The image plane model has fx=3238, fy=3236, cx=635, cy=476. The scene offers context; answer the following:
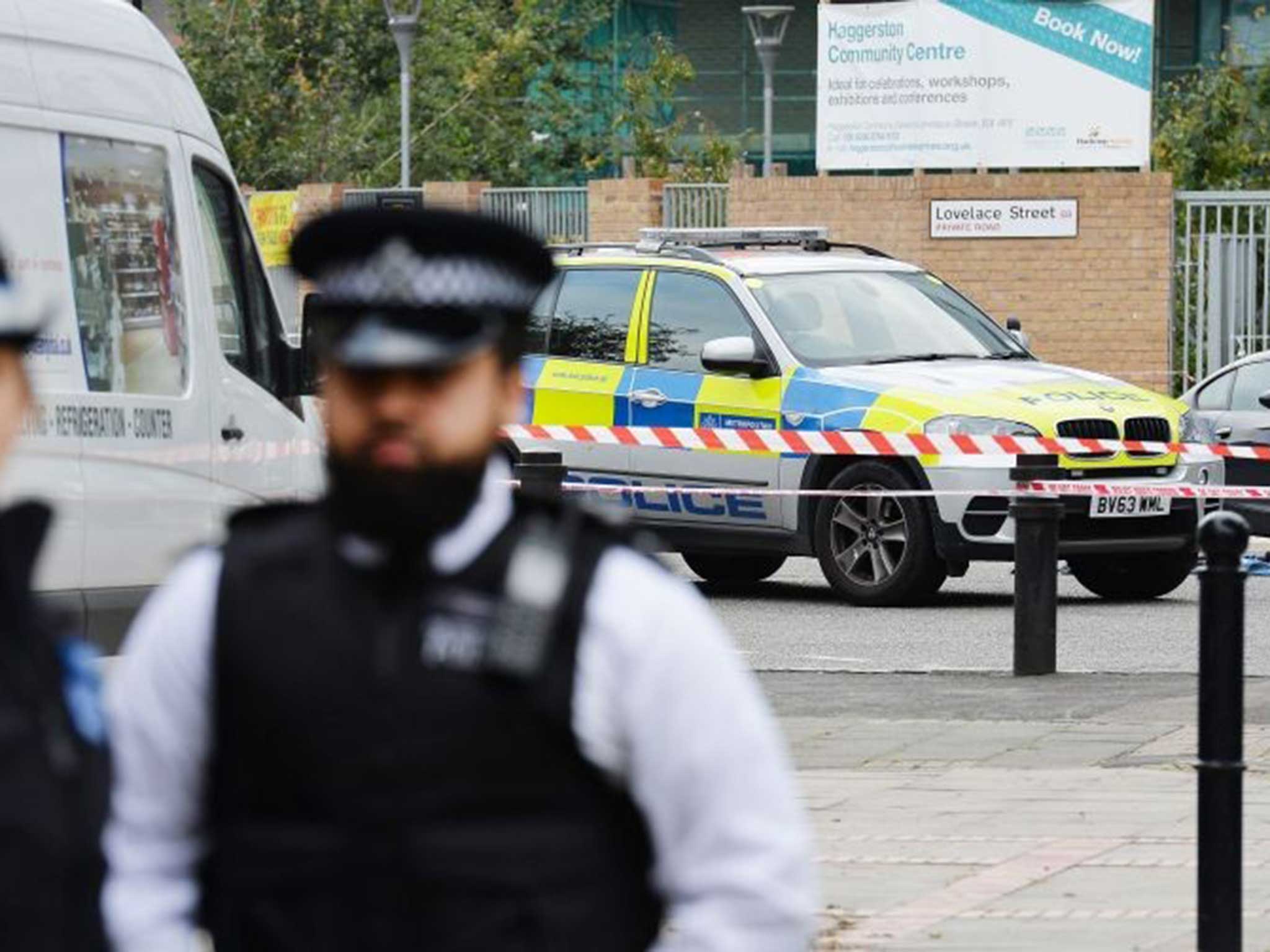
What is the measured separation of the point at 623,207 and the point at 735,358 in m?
15.4

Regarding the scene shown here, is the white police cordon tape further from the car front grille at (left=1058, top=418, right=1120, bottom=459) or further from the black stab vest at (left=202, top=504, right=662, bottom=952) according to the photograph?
the black stab vest at (left=202, top=504, right=662, bottom=952)

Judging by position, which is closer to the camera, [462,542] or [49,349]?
[462,542]

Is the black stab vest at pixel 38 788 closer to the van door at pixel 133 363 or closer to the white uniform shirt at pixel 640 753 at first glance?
the white uniform shirt at pixel 640 753

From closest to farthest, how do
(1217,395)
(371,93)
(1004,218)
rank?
(1217,395) < (1004,218) < (371,93)

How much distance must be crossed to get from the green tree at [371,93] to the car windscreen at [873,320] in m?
23.4

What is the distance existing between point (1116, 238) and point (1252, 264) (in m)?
1.41

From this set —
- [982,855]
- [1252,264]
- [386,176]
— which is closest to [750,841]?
[982,855]

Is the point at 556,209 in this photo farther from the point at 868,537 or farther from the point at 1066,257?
the point at 868,537

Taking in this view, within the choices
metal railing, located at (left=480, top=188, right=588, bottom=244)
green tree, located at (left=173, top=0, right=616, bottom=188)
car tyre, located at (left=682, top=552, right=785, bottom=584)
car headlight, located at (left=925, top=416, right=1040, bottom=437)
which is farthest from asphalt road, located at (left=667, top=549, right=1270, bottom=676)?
green tree, located at (left=173, top=0, right=616, bottom=188)

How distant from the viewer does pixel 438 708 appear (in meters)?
2.97

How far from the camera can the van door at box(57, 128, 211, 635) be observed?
33.6ft

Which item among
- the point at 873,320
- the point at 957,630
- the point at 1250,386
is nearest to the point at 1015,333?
the point at 873,320

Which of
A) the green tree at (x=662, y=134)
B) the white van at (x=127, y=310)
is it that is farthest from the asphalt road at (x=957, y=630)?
the green tree at (x=662, y=134)

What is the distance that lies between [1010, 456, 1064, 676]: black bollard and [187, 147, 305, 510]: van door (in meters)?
3.08
